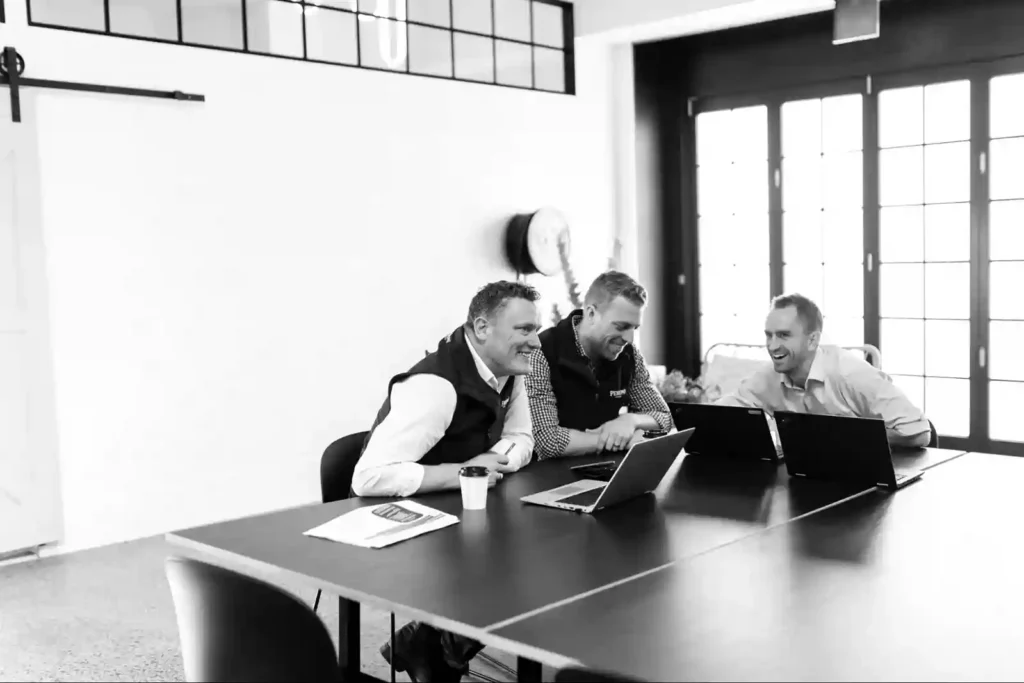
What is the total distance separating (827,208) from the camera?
7.09 meters

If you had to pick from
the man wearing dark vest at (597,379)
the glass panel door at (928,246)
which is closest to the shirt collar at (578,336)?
the man wearing dark vest at (597,379)

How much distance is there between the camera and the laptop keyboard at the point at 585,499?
106 inches

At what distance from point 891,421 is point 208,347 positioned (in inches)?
128

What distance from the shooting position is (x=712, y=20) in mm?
6570

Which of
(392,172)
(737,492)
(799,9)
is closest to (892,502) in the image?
(737,492)

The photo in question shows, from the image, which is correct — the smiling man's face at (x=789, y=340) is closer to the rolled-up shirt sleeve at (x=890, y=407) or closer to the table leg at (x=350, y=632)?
the rolled-up shirt sleeve at (x=890, y=407)

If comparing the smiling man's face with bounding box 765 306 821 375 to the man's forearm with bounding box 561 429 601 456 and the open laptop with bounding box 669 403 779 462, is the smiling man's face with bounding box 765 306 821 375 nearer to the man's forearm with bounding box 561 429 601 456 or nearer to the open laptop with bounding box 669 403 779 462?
the open laptop with bounding box 669 403 779 462

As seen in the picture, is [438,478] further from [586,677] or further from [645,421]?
[586,677]

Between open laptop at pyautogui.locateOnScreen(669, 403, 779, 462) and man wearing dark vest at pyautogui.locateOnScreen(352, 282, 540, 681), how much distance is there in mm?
555

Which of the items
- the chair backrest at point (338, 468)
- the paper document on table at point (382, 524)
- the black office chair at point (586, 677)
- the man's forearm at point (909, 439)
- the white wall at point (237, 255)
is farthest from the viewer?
the white wall at point (237, 255)

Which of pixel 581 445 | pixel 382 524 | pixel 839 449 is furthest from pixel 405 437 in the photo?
pixel 839 449

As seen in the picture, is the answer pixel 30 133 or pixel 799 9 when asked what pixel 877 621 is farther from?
pixel 799 9

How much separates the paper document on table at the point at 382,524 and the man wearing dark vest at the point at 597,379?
962 mm

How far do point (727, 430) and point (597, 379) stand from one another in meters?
0.66
